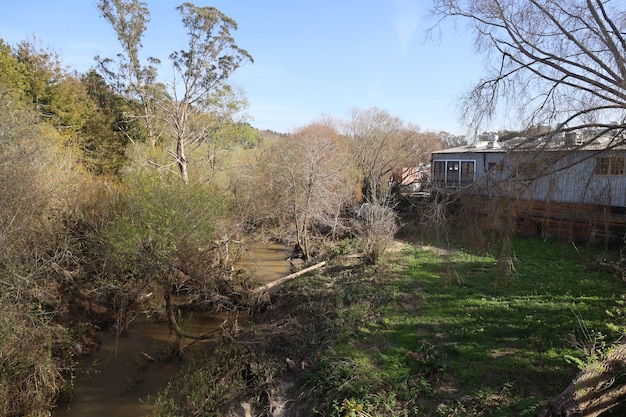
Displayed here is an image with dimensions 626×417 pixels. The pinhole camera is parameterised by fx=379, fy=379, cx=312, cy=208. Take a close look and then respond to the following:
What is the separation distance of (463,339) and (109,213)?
35.2ft

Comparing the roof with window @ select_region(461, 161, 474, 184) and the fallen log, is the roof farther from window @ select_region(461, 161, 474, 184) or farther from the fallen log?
window @ select_region(461, 161, 474, 184)

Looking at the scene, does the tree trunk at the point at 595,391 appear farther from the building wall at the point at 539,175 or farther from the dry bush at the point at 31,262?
the dry bush at the point at 31,262

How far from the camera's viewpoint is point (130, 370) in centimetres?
961

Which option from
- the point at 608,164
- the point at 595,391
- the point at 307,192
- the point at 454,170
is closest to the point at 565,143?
the point at 608,164

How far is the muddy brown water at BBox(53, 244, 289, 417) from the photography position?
8250 mm

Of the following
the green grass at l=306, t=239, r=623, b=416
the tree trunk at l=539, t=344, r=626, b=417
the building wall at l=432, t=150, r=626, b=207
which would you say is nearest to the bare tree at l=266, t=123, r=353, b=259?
the green grass at l=306, t=239, r=623, b=416

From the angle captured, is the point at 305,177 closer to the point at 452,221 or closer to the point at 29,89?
the point at 452,221

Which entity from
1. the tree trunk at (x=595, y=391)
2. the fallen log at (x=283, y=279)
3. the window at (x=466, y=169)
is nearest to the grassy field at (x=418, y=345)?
the tree trunk at (x=595, y=391)

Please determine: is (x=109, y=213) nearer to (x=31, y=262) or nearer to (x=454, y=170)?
(x=31, y=262)

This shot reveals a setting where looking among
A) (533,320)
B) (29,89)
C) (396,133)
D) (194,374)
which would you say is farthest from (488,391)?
(396,133)

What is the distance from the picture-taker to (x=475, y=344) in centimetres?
814

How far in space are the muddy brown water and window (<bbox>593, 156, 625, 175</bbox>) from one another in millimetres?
10295

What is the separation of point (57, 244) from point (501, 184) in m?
11.7

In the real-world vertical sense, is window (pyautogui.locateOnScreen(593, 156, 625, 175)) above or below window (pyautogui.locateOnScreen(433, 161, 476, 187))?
below
